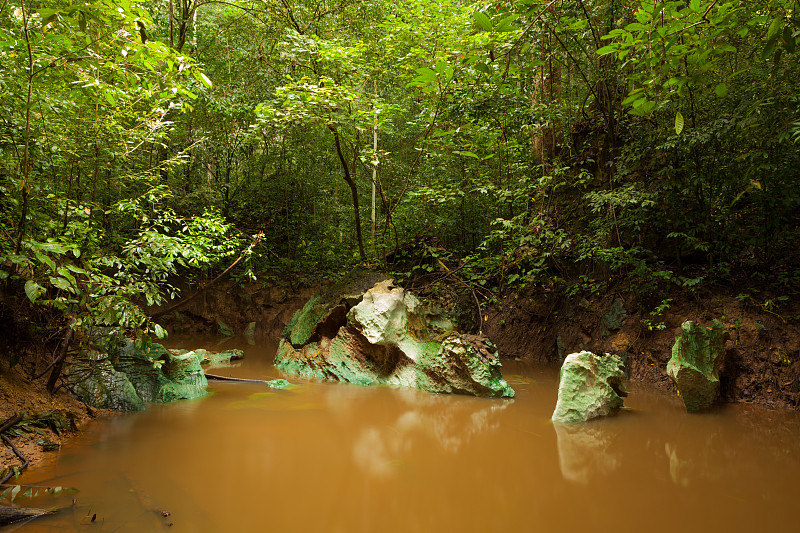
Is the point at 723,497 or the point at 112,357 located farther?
the point at 112,357

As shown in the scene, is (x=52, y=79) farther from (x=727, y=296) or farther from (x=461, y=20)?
(x=727, y=296)

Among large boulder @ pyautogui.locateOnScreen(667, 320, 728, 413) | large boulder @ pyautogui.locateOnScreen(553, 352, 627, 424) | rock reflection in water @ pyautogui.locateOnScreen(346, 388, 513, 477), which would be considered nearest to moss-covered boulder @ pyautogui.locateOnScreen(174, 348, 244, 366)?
rock reflection in water @ pyautogui.locateOnScreen(346, 388, 513, 477)

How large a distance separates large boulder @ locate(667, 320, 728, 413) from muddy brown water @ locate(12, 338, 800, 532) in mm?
217

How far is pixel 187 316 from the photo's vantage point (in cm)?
1095

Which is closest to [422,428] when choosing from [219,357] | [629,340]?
[629,340]

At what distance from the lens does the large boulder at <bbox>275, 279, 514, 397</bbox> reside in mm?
5215

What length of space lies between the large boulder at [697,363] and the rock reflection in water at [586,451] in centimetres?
94

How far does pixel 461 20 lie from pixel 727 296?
5288mm

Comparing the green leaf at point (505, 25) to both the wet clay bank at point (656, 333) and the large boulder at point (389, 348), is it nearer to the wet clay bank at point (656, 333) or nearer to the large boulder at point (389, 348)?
the large boulder at point (389, 348)

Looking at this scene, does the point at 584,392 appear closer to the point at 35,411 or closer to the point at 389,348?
the point at 389,348

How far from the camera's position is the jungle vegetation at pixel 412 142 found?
2.76 meters

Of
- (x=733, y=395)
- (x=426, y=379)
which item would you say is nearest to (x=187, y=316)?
(x=426, y=379)

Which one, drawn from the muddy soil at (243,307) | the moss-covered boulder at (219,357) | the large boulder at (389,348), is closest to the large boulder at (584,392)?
the large boulder at (389,348)

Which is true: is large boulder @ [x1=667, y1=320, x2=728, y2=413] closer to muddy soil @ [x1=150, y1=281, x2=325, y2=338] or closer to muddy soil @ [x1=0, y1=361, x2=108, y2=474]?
muddy soil @ [x1=0, y1=361, x2=108, y2=474]
